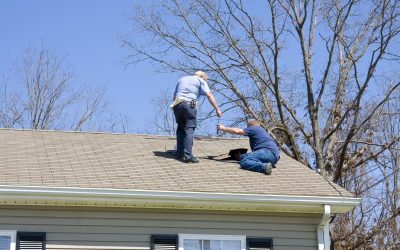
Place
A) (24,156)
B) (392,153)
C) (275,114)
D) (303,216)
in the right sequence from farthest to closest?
(392,153)
(275,114)
(24,156)
(303,216)

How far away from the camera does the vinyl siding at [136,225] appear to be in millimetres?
9672

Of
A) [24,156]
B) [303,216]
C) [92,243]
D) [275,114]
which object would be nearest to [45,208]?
[92,243]

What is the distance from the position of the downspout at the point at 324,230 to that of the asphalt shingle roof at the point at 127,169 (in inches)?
10.4

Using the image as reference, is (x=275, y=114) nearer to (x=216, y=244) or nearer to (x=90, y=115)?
(x=90, y=115)

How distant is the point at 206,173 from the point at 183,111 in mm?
1068

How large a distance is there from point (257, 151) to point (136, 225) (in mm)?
2560

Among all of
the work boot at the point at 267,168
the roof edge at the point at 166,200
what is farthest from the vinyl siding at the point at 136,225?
the work boot at the point at 267,168

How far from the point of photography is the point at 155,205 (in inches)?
392

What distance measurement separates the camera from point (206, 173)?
437 inches

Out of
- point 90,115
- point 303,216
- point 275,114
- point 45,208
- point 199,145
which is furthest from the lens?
point 90,115

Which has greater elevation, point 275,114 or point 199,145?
point 275,114

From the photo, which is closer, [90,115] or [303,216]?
[303,216]

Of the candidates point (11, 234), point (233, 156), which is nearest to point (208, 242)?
point (233, 156)

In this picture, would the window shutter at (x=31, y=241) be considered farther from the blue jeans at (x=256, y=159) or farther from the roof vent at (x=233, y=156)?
the roof vent at (x=233, y=156)
